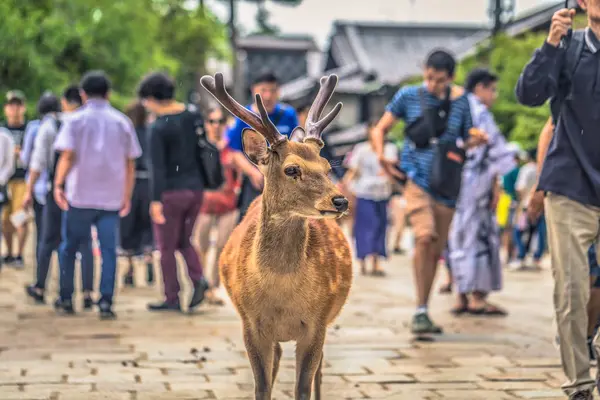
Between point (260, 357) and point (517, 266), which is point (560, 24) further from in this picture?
point (517, 266)

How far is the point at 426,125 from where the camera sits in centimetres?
927

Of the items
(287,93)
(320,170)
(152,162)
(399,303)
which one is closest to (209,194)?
(152,162)

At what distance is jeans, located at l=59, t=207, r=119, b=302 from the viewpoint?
1012 centimetres

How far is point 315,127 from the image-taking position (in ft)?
19.6

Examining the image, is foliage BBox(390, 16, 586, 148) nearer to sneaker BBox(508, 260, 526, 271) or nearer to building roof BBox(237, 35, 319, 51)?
sneaker BBox(508, 260, 526, 271)

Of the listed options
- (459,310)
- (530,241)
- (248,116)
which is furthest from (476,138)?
(530,241)

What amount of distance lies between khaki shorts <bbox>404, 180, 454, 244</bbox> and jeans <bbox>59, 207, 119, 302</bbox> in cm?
267

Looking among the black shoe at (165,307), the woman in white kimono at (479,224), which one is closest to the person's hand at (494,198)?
the woman in white kimono at (479,224)

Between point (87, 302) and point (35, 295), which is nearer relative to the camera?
point (87, 302)

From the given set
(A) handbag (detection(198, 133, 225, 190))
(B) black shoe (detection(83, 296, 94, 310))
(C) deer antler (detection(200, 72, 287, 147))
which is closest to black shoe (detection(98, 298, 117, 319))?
(B) black shoe (detection(83, 296, 94, 310))

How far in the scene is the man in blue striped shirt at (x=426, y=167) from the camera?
9047 mm

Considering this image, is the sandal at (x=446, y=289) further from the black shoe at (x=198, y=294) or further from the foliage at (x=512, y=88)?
the foliage at (x=512, y=88)

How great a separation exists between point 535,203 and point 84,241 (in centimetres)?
484

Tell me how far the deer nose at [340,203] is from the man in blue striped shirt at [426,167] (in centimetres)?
373
